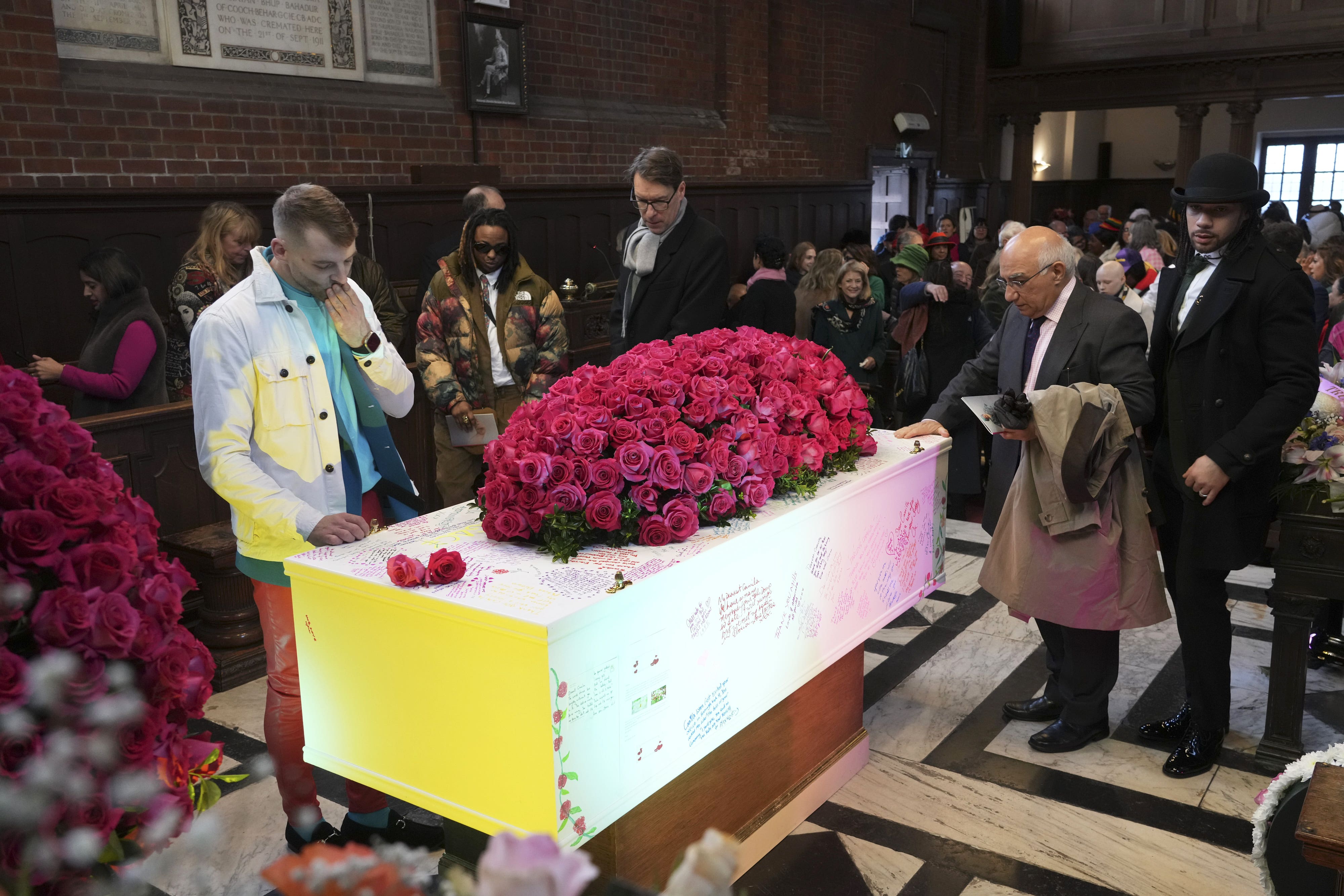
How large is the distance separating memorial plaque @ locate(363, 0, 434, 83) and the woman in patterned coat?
4237mm

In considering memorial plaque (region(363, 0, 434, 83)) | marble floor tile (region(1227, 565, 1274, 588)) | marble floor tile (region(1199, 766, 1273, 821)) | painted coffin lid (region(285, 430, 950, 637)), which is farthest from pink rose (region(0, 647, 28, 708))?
memorial plaque (region(363, 0, 434, 83))

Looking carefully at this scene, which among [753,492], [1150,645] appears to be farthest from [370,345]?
[1150,645]

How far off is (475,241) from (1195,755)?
3046 millimetres

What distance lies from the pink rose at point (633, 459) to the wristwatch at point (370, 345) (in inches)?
29.4

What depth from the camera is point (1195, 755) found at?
11.3 ft

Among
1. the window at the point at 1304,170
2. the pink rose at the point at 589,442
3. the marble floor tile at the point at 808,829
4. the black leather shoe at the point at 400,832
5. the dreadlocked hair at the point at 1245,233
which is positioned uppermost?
the window at the point at 1304,170

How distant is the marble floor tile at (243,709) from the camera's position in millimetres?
3799

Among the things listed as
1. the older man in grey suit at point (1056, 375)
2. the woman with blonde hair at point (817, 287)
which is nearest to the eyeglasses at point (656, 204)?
the older man in grey suit at point (1056, 375)

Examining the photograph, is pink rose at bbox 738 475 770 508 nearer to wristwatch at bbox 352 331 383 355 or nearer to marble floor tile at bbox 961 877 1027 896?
wristwatch at bbox 352 331 383 355

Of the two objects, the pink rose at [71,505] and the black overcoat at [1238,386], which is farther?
the black overcoat at [1238,386]

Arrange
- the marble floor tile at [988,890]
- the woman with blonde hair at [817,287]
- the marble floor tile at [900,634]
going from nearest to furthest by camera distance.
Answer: the marble floor tile at [988,890]
the marble floor tile at [900,634]
the woman with blonde hair at [817,287]

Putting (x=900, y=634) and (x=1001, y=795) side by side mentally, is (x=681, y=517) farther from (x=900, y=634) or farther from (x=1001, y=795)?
(x=900, y=634)

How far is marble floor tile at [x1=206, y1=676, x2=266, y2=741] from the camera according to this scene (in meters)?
3.80

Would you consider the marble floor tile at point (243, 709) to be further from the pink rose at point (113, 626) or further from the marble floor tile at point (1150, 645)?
the marble floor tile at point (1150, 645)
